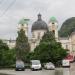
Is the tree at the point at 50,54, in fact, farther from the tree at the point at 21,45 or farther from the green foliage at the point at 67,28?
the green foliage at the point at 67,28

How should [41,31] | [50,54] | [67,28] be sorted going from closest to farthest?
[50,54]
[41,31]
[67,28]

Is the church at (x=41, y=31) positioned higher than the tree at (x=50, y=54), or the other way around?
the church at (x=41, y=31)

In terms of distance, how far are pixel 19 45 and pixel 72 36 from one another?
1487 inches

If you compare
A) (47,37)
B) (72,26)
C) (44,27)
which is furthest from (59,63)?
(72,26)

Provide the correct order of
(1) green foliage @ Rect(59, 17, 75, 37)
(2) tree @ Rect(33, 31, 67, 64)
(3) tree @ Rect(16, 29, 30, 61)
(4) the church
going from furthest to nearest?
1. (1) green foliage @ Rect(59, 17, 75, 37)
2. (4) the church
3. (3) tree @ Rect(16, 29, 30, 61)
4. (2) tree @ Rect(33, 31, 67, 64)

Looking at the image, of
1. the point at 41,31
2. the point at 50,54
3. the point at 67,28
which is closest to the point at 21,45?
the point at 41,31

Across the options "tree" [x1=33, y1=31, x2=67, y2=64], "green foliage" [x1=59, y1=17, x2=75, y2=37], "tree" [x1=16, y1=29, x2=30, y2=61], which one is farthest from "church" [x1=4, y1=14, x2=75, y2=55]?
"tree" [x1=33, y1=31, x2=67, y2=64]

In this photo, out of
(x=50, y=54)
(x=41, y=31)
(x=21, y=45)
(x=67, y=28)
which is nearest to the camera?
(x=50, y=54)

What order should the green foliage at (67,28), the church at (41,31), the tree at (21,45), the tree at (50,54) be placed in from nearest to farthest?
the tree at (50,54), the tree at (21,45), the church at (41,31), the green foliage at (67,28)

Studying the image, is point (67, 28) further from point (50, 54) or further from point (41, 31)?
point (50, 54)

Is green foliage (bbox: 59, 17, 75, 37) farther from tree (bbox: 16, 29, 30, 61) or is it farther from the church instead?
tree (bbox: 16, 29, 30, 61)

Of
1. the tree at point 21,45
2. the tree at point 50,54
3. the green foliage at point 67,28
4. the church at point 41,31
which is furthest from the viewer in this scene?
the green foliage at point 67,28

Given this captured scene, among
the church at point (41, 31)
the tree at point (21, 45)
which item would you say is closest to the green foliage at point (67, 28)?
the church at point (41, 31)

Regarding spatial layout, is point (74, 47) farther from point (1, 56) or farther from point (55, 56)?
point (1, 56)
